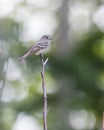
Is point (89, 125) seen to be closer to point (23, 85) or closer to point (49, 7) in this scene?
point (23, 85)

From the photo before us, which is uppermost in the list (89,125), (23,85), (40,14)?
(40,14)

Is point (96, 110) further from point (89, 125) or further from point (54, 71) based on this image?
point (54, 71)

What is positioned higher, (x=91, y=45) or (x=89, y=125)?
(x=91, y=45)

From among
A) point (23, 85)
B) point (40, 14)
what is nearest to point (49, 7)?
point (40, 14)

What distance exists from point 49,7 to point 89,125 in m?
4.00

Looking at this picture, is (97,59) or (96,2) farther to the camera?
(96,2)

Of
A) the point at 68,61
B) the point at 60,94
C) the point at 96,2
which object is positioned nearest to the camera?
the point at 68,61

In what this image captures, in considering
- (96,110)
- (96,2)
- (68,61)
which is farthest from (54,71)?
(96,2)

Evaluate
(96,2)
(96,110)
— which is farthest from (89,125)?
(96,2)

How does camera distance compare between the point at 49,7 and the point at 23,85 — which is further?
the point at 49,7

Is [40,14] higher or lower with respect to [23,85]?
higher

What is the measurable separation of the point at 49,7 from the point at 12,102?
4.09 meters

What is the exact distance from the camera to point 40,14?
11.1 meters

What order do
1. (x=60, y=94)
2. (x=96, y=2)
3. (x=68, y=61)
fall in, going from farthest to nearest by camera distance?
1. (x=96, y=2)
2. (x=60, y=94)
3. (x=68, y=61)
